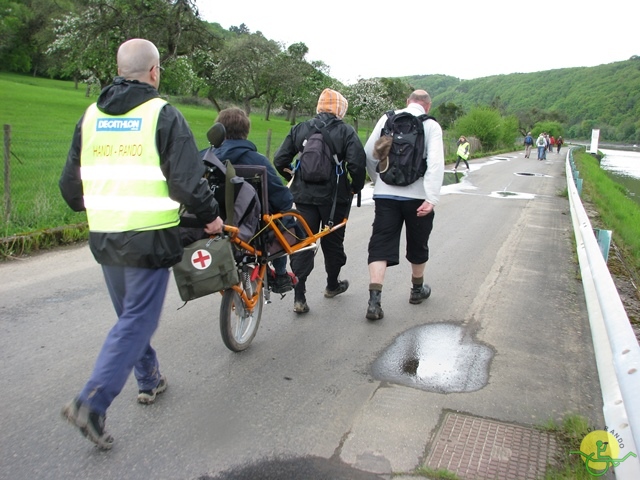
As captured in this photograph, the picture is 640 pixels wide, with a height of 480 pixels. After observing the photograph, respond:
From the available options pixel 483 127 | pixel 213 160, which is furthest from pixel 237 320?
pixel 483 127

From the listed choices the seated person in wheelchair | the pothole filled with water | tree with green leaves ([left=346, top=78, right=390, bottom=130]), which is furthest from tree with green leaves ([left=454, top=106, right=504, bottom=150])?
the seated person in wheelchair

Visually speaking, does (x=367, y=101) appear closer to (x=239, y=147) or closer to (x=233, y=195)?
(x=239, y=147)

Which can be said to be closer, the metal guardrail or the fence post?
the metal guardrail

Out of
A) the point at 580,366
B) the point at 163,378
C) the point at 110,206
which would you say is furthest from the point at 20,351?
the point at 580,366

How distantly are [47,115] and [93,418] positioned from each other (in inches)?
1157

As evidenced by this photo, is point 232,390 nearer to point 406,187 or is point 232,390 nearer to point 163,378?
point 163,378

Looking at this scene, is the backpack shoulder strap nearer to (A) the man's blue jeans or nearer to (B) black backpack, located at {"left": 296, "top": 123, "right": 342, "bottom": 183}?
(A) the man's blue jeans

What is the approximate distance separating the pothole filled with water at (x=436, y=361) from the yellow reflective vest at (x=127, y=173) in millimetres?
2044

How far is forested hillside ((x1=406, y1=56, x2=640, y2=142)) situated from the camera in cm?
12094

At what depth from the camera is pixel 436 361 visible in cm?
422

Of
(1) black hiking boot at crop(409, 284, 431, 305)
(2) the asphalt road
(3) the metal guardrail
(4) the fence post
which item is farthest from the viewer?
(4) the fence post

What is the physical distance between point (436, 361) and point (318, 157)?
75.7 inches

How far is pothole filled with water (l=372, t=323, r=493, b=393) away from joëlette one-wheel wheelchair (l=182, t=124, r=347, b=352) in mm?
1045

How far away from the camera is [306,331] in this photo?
15.6ft
